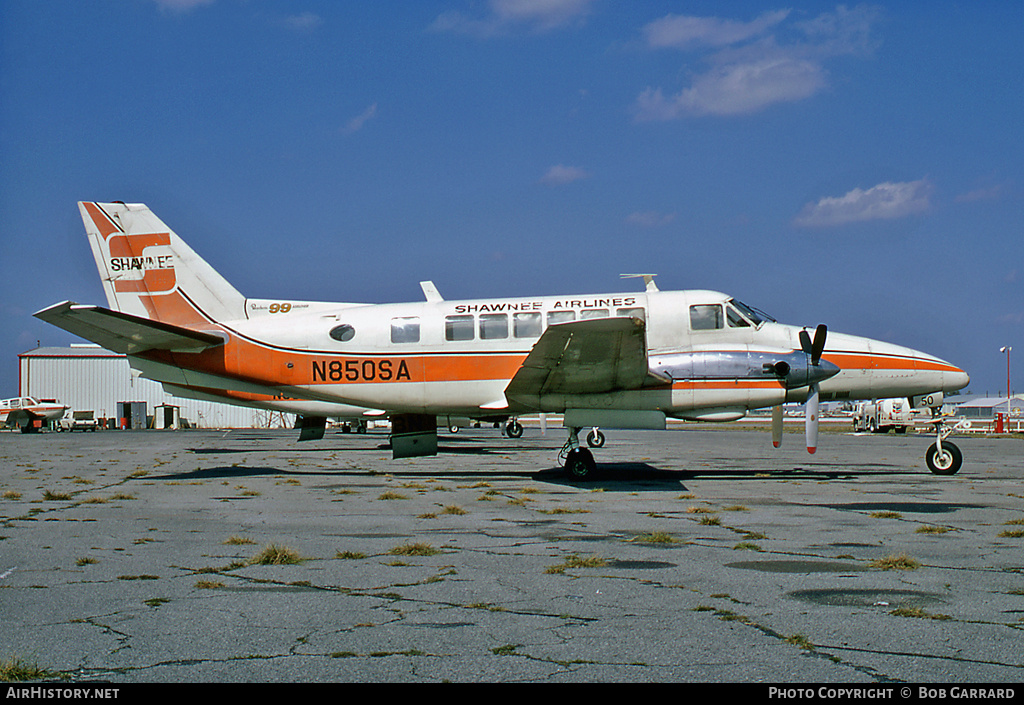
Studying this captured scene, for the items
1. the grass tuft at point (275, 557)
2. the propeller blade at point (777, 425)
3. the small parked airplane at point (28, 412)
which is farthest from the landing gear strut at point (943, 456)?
the small parked airplane at point (28, 412)

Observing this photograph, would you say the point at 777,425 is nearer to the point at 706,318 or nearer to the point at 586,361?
the point at 706,318

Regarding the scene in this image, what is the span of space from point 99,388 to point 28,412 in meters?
26.4

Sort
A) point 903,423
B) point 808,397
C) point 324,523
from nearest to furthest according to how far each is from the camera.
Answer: point 324,523 → point 808,397 → point 903,423

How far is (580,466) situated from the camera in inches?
645

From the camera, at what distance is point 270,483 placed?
1648 cm

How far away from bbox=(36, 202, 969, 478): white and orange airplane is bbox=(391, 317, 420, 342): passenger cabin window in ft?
0.10

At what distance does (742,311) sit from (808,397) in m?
2.26

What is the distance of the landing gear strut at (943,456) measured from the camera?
17.2 m

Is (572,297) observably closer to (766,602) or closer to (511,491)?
(511,491)

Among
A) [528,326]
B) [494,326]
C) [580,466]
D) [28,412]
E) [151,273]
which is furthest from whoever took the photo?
[28,412]

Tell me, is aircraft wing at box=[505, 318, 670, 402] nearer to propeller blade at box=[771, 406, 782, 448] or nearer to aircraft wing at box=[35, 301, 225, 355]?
propeller blade at box=[771, 406, 782, 448]

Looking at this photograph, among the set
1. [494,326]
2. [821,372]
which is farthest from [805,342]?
[494,326]

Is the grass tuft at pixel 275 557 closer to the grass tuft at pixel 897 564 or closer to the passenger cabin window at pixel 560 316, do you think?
the grass tuft at pixel 897 564
